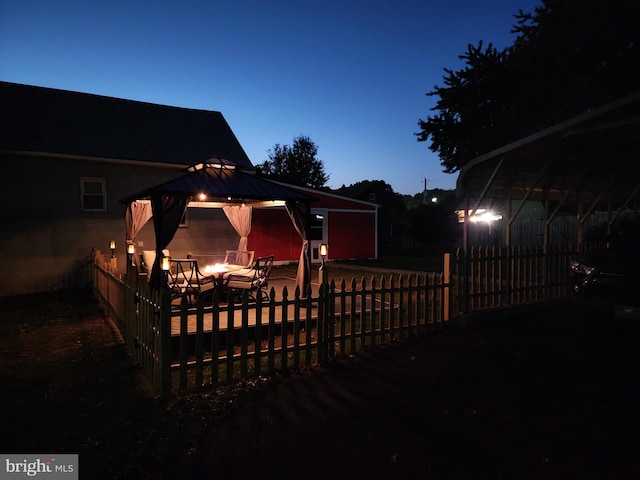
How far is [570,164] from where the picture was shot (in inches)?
348

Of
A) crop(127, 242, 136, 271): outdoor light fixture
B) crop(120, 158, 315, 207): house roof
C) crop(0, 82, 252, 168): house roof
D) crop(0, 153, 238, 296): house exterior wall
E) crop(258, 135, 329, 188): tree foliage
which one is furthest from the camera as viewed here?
crop(258, 135, 329, 188): tree foliage

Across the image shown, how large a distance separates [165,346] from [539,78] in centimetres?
1626

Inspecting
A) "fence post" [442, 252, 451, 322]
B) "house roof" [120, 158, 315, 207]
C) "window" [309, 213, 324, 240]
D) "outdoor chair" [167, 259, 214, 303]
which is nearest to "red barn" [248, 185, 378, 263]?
"window" [309, 213, 324, 240]

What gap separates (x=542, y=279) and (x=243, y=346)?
6602mm

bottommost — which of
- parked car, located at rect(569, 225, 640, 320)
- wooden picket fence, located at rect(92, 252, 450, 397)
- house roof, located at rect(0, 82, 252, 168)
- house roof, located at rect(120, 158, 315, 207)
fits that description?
wooden picket fence, located at rect(92, 252, 450, 397)

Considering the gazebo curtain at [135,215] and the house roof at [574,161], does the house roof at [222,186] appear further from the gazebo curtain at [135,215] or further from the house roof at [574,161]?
the house roof at [574,161]

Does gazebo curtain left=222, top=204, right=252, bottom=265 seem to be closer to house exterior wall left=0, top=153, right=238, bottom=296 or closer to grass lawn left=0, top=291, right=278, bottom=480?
house exterior wall left=0, top=153, right=238, bottom=296

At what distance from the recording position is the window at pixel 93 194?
1295cm

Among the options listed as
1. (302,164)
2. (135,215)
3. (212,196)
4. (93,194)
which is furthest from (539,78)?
(302,164)

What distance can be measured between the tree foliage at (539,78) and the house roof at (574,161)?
5.27m

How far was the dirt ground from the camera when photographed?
3002 millimetres

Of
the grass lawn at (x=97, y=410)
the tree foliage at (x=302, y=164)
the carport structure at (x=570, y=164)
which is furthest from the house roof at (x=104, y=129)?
the tree foliage at (x=302, y=164)

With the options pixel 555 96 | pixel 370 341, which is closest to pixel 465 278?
pixel 370 341

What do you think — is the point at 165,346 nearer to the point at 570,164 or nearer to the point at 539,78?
the point at 570,164
